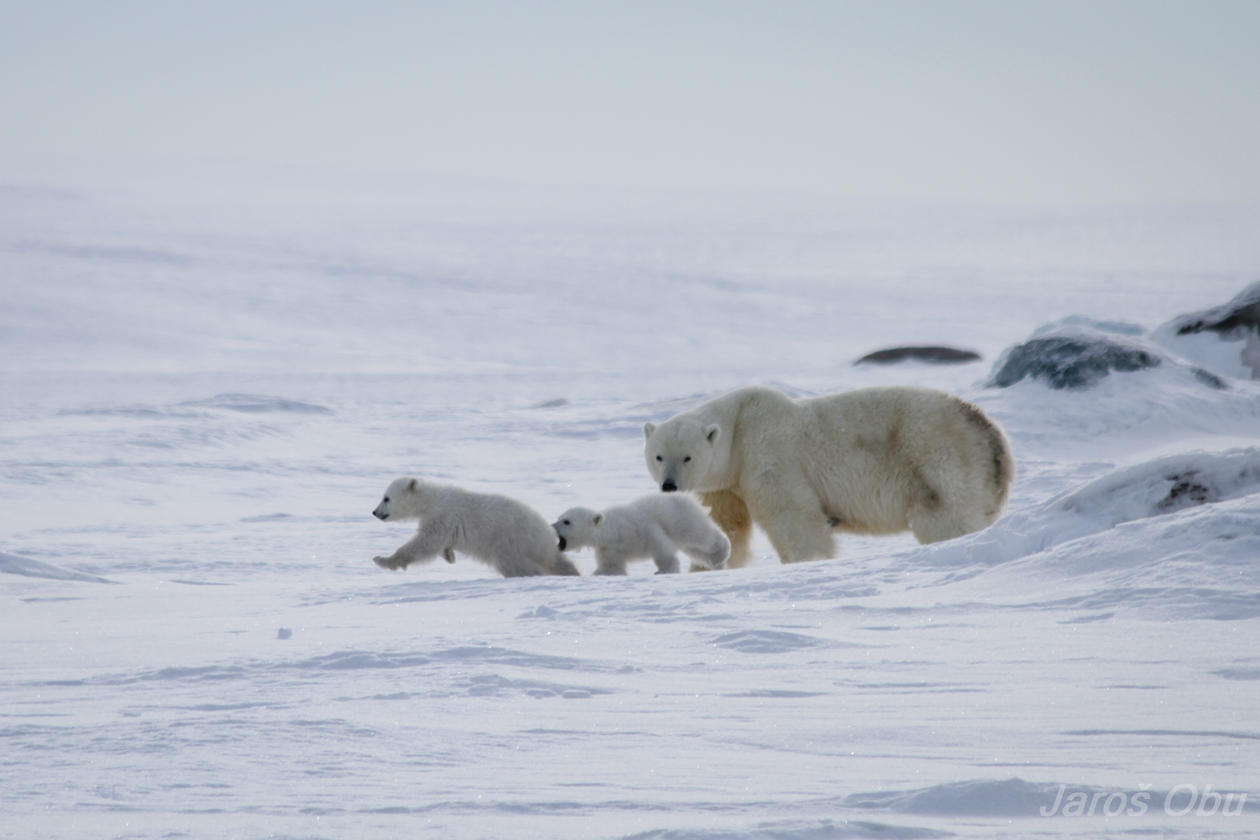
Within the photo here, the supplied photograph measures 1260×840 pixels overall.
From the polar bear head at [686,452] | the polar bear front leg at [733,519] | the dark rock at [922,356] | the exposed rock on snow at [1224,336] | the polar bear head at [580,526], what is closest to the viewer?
the polar bear head at [580,526]

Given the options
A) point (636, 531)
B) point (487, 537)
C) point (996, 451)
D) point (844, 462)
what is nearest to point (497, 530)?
point (487, 537)

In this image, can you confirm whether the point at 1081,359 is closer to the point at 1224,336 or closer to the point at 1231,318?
the point at 1224,336

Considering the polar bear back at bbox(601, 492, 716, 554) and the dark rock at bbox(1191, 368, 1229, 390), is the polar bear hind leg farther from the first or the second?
the dark rock at bbox(1191, 368, 1229, 390)

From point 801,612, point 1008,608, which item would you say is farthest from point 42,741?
point 1008,608

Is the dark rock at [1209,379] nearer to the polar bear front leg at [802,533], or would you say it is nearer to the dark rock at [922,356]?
the dark rock at [922,356]

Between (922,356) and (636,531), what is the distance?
1615cm

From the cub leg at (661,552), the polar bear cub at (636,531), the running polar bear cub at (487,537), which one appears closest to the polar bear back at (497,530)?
the running polar bear cub at (487,537)

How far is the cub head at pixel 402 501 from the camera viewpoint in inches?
270

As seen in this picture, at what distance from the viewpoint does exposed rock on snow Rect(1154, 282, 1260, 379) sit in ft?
49.6

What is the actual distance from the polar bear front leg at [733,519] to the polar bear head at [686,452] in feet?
1.33

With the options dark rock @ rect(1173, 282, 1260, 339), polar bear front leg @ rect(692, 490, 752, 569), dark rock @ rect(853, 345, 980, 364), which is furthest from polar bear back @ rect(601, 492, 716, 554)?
dark rock @ rect(853, 345, 980, 364)

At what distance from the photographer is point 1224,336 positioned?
15.5 metres

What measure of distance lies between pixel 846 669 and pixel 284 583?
4.14 meters

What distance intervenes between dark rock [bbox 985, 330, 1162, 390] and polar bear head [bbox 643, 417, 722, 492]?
7717 mm
